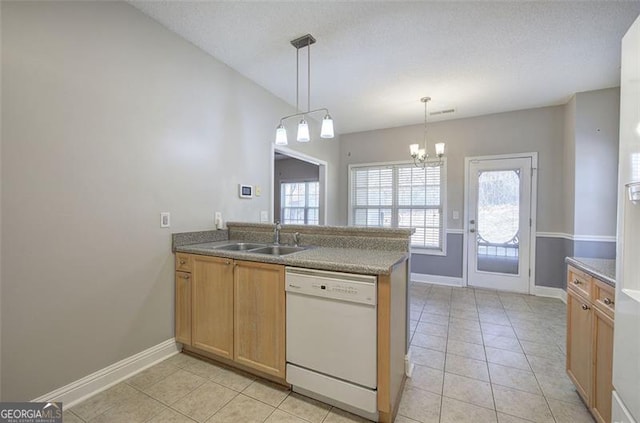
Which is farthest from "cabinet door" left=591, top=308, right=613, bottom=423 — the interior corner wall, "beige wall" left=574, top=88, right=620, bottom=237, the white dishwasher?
the interior corner wall

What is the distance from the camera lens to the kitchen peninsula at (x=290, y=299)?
1488mm

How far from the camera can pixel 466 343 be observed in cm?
248

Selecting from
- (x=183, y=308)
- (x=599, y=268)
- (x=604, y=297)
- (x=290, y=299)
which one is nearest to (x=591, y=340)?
(x=604, y=297)

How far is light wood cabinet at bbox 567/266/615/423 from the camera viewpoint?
136cm

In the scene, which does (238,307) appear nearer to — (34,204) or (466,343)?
(34,204)

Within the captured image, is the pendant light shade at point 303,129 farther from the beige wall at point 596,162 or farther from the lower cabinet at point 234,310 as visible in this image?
the beige wall at point 596,162

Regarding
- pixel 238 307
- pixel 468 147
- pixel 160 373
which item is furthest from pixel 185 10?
pixel 468 147

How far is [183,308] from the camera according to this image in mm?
2242

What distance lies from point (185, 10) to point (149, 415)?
2756mm

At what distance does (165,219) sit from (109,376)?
115cm

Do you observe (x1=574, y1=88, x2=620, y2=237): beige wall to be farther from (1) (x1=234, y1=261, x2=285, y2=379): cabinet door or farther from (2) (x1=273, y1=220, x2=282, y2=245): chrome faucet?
(1) (x1=234, y1=261, x2=285, y2=379): cabinet door

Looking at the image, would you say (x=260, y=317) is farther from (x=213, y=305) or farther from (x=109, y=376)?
(x=109, y=376)

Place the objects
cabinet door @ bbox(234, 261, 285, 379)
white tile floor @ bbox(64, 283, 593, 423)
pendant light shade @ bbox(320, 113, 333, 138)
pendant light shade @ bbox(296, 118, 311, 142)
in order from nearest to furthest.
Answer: white tile floor @ bbox(64, 283, 593, 423) → cabinet door @ bbox(234, 261, 285, 379) → pendant light shade @ bbox(320, 113, 333, 138) → pendant light shade @ bbox(296, 118, 311, 142)

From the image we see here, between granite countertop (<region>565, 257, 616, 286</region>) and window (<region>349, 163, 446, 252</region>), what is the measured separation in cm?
258
